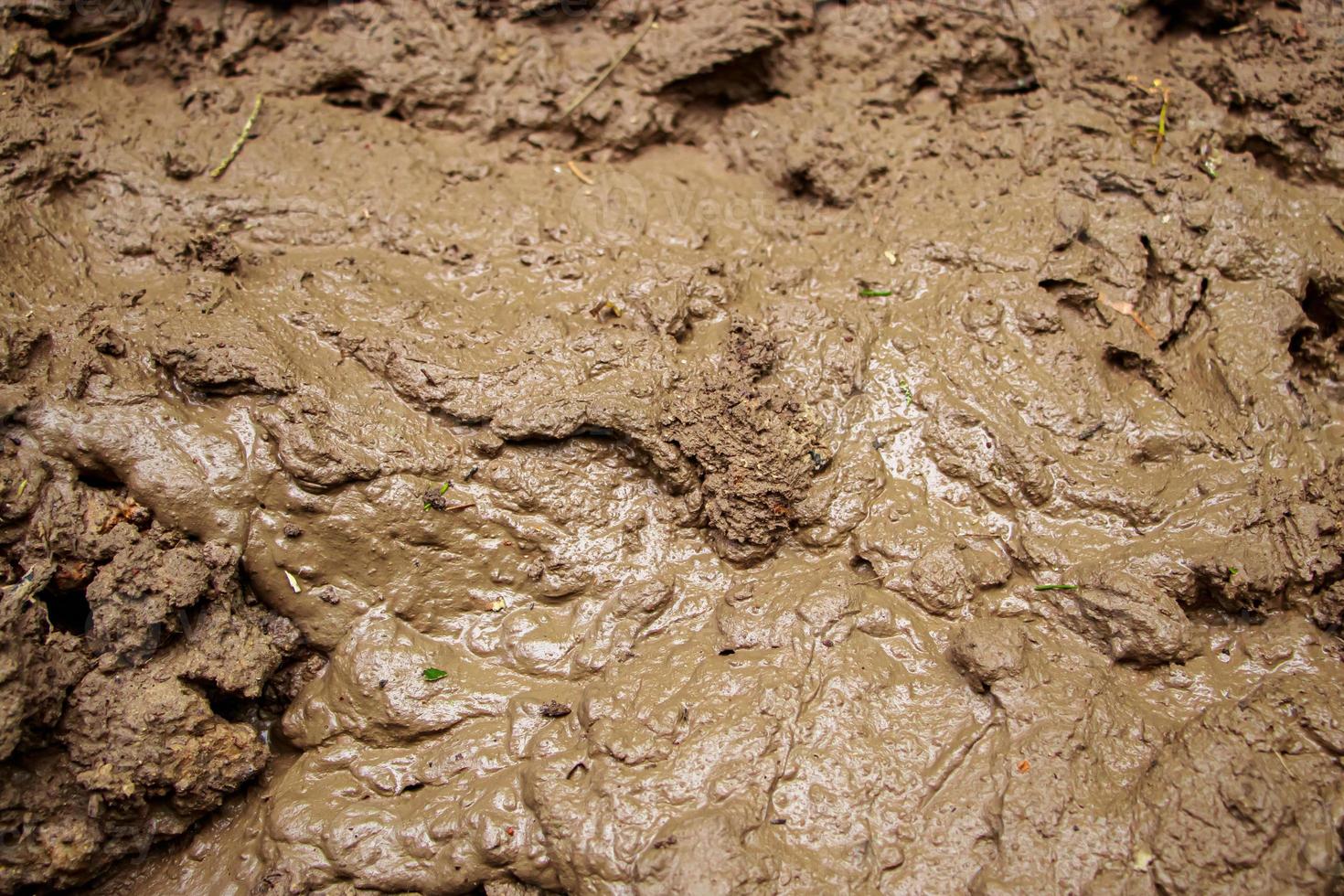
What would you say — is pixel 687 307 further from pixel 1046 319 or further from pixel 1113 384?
pixel 1113 384

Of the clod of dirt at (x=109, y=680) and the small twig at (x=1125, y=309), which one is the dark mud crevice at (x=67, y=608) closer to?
the clod of dirt at (x=109, y=680)

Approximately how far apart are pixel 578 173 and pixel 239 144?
155 centimetres

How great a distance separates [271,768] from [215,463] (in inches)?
46.1

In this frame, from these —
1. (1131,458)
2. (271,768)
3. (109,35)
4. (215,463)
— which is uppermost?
(109,35)

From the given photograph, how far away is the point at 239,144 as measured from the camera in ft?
13.3

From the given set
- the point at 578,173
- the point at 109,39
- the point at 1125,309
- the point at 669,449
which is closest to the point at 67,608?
the point at 669,449

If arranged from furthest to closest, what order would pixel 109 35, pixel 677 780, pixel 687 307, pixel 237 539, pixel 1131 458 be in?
pixel 109 35, pixel 687 307, pixel 1131 458, pixel 237 539, pixel 677 780

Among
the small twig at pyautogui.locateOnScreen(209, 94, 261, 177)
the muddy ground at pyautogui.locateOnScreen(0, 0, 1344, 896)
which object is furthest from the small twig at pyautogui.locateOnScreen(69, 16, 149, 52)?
the small twig at pyautogui.locateOnScreen(209, 94, 261, 177)

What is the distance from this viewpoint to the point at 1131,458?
11.5 feet

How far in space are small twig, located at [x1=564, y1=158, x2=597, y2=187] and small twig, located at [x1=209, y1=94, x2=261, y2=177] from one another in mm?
1453

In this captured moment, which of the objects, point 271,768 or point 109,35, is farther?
point 109,35

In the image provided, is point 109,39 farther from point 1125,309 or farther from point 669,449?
point 1125,309

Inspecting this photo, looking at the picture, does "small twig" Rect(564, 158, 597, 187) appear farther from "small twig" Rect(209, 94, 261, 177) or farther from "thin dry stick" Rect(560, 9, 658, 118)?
"small twig" Rect(209, 94, 261, 177)

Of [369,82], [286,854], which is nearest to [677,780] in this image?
[286,854]
